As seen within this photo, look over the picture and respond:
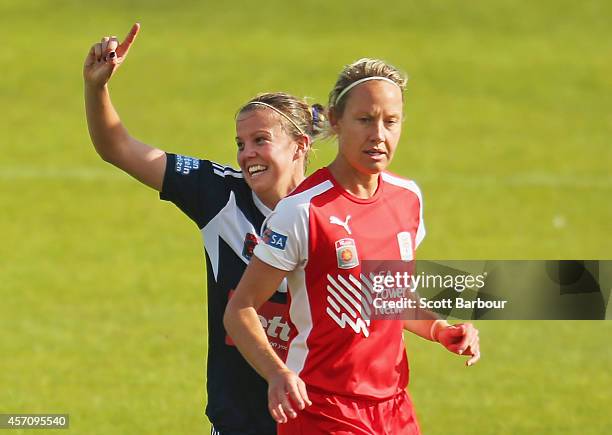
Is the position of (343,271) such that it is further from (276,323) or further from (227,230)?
(227,230)

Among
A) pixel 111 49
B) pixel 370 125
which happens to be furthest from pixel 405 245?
pixel 111 49

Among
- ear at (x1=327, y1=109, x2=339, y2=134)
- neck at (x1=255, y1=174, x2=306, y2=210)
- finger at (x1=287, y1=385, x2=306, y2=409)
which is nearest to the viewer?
finger at (x1=287, y1=385, x2=306, y2=409)

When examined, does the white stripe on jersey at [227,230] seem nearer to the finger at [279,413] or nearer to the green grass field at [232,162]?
the finger at [279,413]

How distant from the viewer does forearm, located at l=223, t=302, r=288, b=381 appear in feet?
15.0

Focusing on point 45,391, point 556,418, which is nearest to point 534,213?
point 556,418

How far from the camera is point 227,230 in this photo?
5.61 m

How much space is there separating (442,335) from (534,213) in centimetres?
1354

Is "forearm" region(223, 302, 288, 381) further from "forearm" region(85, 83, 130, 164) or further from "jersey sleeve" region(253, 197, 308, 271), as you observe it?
"forearm" region(85, 83, 130, 164)

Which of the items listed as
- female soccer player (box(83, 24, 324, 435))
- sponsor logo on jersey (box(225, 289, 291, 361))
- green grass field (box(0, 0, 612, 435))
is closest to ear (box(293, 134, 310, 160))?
female soccer player (box(83, 24, 324, 435))

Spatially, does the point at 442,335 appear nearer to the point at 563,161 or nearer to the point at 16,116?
the point at 563,161

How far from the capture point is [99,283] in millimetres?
14383

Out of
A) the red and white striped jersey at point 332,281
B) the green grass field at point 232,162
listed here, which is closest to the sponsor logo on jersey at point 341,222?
the red and white striped jersey at point 332,281

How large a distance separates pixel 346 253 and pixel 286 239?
0.28 meters

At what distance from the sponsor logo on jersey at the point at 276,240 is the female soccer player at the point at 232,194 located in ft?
2.75
